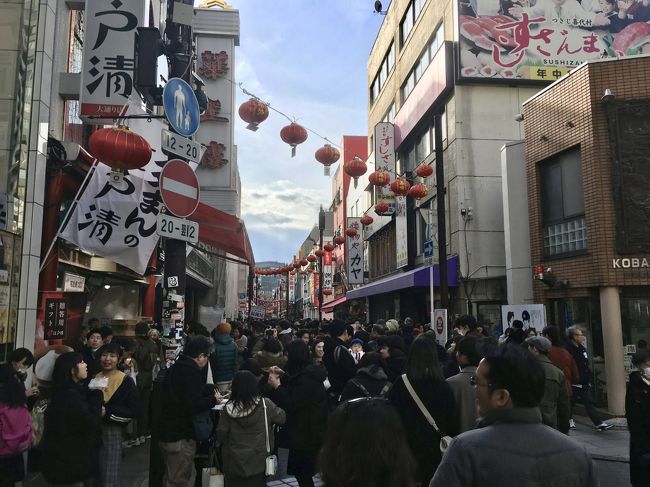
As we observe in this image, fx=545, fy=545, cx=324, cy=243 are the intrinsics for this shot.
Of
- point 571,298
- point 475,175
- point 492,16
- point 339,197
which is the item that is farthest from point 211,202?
point 339,197

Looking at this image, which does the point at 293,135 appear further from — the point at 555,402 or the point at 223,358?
the point at 555,402

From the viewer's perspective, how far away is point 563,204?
1396 cm

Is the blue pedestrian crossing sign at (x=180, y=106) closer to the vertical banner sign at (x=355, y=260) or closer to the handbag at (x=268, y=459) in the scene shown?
the handbag at (x=268, y=459)

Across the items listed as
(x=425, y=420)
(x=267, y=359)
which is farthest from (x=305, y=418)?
(x=267, y=359)

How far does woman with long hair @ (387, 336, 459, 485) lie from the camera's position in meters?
4.36

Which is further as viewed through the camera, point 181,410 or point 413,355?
point 181,410

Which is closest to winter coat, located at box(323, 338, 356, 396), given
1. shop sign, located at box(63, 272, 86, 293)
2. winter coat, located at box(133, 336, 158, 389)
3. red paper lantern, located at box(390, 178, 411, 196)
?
winter coat, located at box(133, 336, 158, 389)

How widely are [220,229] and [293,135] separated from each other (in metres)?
2.94

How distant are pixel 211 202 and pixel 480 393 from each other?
22.0m

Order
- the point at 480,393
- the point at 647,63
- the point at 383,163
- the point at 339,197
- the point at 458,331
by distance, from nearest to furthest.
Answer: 1. the point at 480,393
2. the point at 458,331
3. the point at 647,63
4. the point at 383,163
5. the point at 339,197

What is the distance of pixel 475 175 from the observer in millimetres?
18969

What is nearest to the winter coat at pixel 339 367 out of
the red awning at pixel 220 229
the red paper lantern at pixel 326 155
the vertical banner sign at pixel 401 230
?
the red awning at pixel 220 229

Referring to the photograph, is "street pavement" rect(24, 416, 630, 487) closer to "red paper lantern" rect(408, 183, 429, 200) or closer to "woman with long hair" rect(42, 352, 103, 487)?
"woman with long hair" rect(42, 352, 103, 487)

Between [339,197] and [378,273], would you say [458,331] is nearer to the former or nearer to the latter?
[378,273]
